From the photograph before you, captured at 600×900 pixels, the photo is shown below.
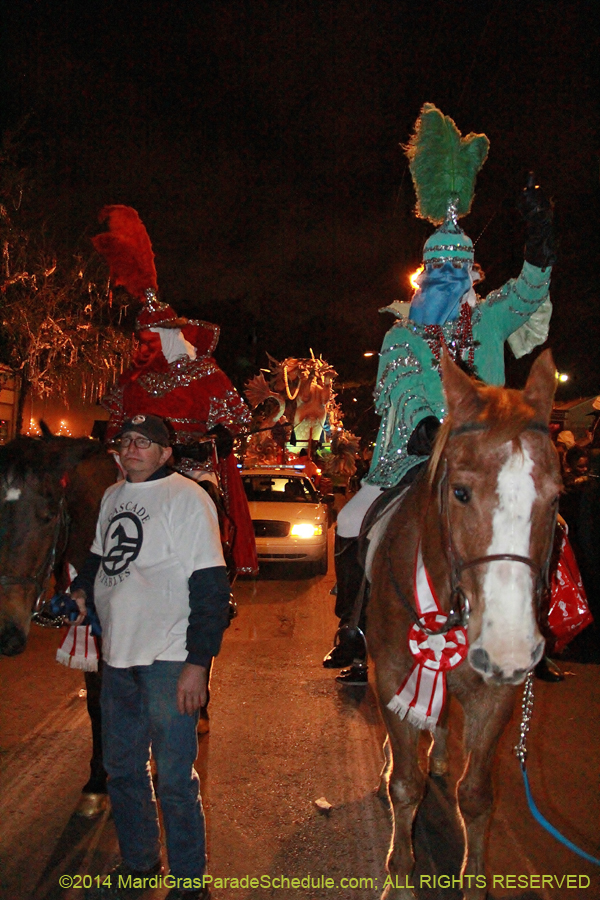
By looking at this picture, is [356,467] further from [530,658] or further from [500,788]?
[530,658]

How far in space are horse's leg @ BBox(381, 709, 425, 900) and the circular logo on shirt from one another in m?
1.48

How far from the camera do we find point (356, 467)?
22.6 m

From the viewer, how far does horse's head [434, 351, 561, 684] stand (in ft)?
8.04

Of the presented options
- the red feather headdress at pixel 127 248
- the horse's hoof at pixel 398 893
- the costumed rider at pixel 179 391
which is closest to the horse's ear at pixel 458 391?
the horse's hoof at pixel 398 893

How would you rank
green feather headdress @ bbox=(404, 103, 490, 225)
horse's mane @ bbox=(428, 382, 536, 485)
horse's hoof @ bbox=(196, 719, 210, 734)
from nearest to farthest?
horse's mane @ bbox=(428, 382, 536, 485), green feather headdress @ bbox=(404, 103, 490, 225), horse's hoof @ bbox=(196, 719, 210, 734)

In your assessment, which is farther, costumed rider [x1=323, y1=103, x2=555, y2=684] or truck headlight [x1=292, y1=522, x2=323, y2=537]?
truck headlight [x1=292, y1=522, x2=323, y2=537]

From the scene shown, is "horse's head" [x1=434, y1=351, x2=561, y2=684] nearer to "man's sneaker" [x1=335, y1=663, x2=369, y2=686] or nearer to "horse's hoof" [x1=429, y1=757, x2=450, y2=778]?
"horse's hoof" [x1=429, y1=757, x2=450, y2=778]

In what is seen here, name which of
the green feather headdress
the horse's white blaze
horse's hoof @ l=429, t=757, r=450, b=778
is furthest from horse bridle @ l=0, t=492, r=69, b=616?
the green feather headdress

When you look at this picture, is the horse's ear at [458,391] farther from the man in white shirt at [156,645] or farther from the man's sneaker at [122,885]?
the man's sneaker at [122,885]

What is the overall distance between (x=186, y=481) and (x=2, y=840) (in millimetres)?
2229

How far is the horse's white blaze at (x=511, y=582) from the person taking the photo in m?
2.43

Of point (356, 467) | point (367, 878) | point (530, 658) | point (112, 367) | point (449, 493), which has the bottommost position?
Answer: point (367, 878)

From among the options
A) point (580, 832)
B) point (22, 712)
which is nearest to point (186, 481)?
point (580, 832)

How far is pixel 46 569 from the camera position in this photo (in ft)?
13.8
